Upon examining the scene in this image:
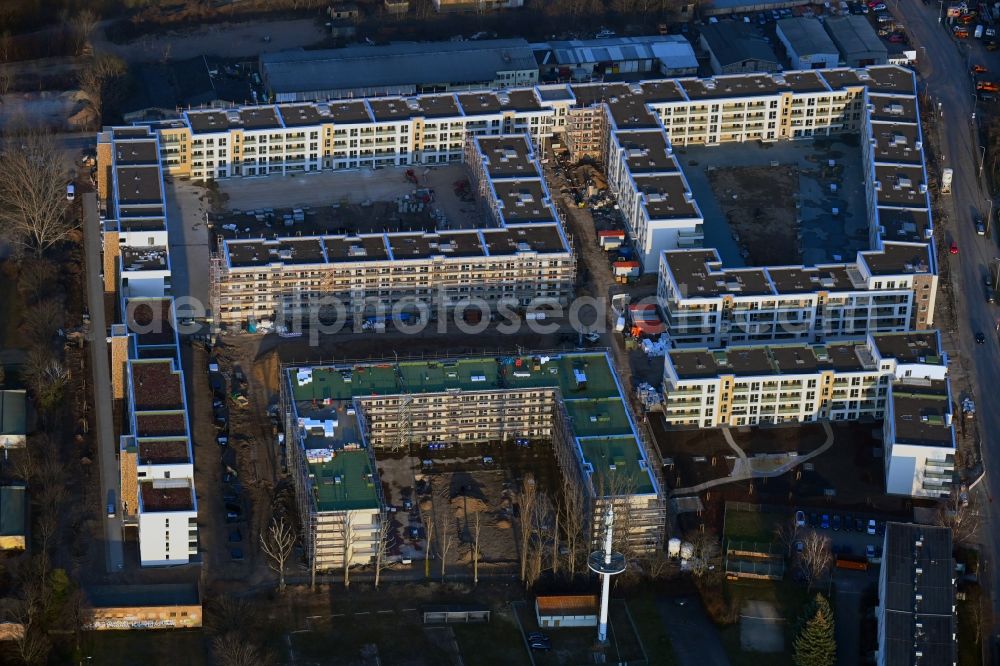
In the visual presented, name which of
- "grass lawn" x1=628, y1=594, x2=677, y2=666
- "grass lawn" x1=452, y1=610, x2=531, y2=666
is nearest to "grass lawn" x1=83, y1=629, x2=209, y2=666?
"grass lawn" x1=452, y1=610, x2=531, y2=666

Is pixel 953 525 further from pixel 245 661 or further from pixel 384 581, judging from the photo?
pixel 245 661

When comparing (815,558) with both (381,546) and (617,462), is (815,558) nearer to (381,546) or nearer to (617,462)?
(617,462)

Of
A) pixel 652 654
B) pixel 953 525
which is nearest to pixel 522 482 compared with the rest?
pixel 652 654

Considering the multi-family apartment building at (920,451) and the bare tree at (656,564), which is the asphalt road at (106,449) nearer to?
the bare tree at (656,564)

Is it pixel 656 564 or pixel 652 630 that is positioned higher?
pixel 656 564

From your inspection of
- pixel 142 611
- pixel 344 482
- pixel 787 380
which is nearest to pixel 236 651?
pixel 142 611
